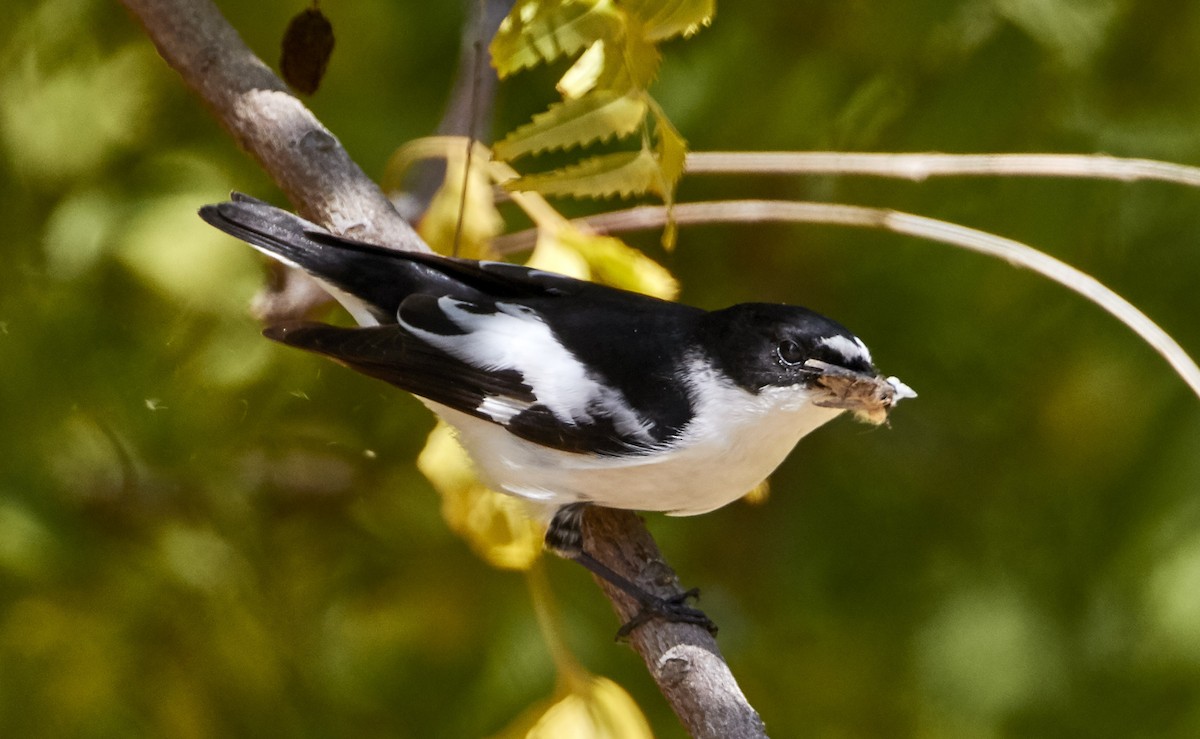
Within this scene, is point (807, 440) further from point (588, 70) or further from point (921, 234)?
point (588, 70)

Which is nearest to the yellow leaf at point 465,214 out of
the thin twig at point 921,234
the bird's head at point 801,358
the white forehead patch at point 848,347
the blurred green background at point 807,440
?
the thin twig at point 921,234

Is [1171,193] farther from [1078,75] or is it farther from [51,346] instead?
[51,346]

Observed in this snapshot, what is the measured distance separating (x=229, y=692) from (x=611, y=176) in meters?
0.61

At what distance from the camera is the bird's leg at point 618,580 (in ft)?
2.97

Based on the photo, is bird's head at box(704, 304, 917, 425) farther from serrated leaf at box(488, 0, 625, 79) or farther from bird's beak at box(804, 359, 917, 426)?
serrated leaf at box(488, 0, 625, 79)

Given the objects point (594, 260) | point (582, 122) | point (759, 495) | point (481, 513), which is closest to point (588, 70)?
point (582, 122)

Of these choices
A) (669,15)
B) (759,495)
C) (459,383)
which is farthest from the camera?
(759,495)

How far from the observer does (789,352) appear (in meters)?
0.87

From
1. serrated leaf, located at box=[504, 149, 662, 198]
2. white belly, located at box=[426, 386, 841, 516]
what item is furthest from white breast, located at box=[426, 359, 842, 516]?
serrated leaf, located at box=[504, 149, 662, 198]

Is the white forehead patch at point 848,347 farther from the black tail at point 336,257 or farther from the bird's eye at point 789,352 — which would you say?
the black tail at point 336,257

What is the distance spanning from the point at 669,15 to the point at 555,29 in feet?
0.22

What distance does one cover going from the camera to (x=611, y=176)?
26.6 inches

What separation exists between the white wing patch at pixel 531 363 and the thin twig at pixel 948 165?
0.22 m

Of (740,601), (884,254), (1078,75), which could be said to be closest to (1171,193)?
(1078,75)
